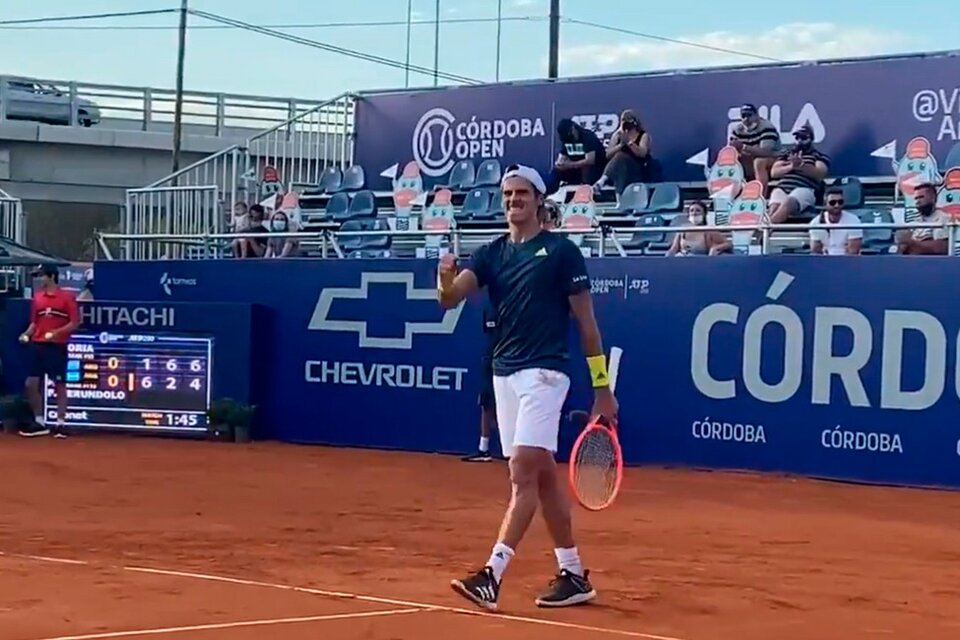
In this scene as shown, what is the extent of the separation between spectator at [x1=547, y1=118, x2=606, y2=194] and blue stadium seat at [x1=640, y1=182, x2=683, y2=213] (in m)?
1.64

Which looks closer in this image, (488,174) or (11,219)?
(488,174)

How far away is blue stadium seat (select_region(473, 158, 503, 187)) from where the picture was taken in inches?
912

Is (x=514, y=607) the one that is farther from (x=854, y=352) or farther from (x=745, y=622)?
(x=854, y=352)

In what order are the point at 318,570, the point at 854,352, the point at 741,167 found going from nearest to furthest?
the point at 318,570 < the point at 854,352 < the point at 741,167

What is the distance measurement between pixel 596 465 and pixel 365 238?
41.5ft

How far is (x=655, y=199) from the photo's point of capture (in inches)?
784

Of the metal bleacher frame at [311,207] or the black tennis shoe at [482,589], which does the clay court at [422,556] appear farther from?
the metal bleacher frame at [311,207]

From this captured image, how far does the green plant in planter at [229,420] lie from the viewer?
1998 cm

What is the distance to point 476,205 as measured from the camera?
2192cm

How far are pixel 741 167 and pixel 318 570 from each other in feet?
35.9

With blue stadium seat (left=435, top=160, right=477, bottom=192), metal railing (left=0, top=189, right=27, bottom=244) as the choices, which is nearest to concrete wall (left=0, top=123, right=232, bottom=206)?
metal railing (left=0, top=189, right=27, bottom=244)

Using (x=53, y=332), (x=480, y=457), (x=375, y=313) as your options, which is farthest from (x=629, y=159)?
(x=53, y=332)

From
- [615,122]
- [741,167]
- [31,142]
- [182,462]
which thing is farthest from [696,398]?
[31,142]

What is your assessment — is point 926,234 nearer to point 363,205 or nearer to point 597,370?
point 597,370
